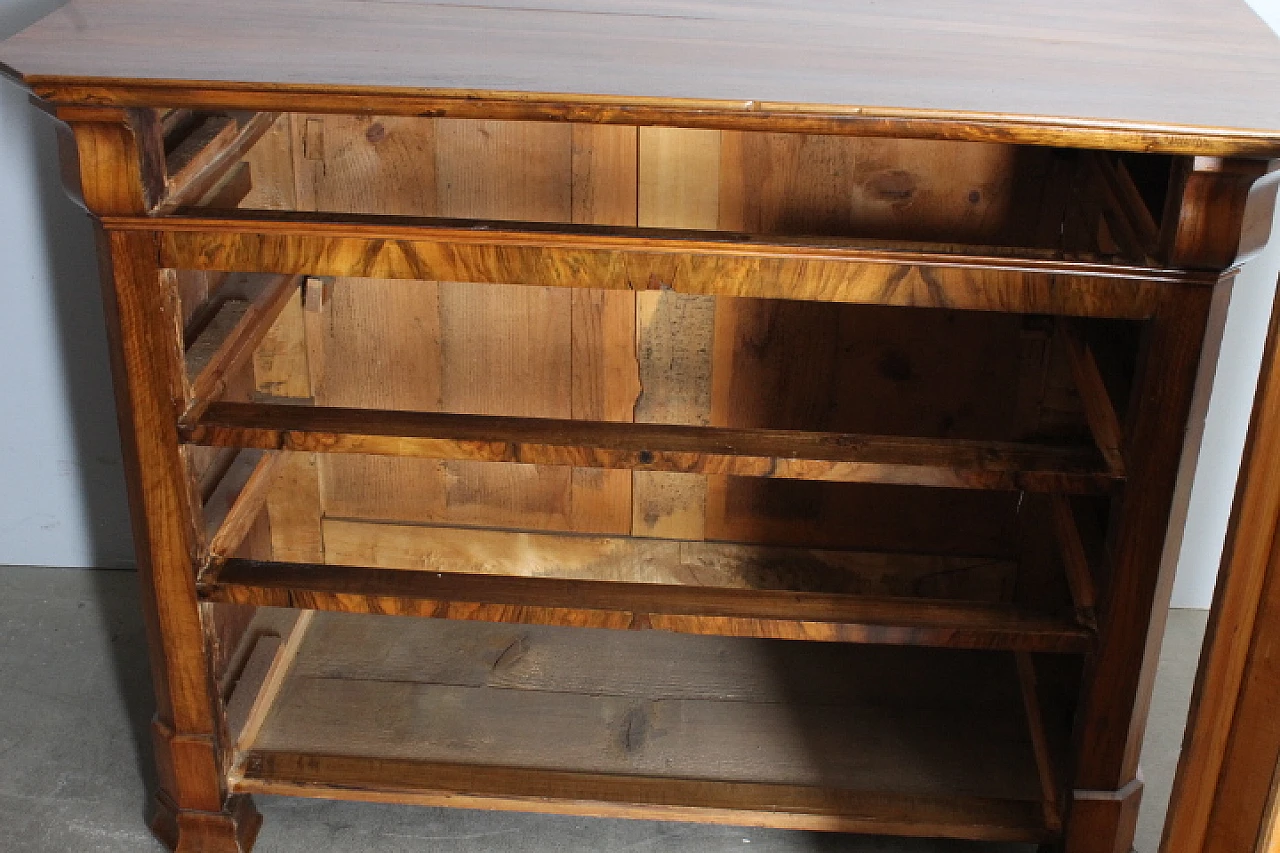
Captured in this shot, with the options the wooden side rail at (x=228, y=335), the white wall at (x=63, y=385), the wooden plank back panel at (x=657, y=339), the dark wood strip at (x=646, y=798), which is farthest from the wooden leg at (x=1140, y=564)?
the wooden side rail at (x=228, y=335)

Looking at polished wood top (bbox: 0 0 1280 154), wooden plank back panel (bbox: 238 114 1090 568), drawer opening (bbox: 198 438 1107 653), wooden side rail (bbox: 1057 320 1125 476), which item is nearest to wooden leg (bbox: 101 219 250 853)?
polished wood top (bbox: 0 0 1280 154)

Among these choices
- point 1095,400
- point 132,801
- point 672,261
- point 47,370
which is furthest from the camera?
point 47,370

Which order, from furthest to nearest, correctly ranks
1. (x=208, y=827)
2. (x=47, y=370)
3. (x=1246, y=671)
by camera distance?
(x=47, y=370) < (x=208, y=827) < (x=1246, y=671)

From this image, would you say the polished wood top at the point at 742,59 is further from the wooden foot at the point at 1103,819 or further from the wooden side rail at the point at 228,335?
the wooden foot at the point at 1103,819

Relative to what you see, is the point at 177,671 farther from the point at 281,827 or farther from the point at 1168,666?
the point at 1168,666

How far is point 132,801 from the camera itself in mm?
1971

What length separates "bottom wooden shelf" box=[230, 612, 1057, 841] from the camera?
6.01 feet

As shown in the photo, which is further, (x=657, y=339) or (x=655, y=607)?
(x=657, y=339)

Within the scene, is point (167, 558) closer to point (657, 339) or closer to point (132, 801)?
point (132, 801)

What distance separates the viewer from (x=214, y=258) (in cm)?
149

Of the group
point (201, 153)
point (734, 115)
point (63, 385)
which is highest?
point (734, 115)

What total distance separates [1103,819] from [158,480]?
119cm

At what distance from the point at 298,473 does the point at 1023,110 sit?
4.52 feet

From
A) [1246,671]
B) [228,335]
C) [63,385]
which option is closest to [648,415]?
[228,335]
